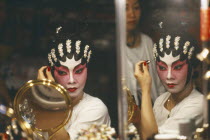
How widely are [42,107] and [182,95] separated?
839 mm

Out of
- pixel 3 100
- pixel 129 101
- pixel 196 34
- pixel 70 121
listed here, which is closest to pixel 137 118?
pixel 129 101

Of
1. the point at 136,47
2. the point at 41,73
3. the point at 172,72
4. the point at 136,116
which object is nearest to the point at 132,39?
the point at 136,47

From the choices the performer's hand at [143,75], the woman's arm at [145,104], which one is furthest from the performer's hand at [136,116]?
the performer's hand at [143,75]

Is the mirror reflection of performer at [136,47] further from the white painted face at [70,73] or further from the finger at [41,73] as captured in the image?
the finger at [41,73]

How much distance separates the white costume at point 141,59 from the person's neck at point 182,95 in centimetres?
9

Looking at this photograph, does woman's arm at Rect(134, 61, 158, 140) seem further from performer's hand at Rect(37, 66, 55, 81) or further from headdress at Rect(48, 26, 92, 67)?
performer's hand at Rect(37, 66, 55, 81)

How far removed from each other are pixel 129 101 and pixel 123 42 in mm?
373

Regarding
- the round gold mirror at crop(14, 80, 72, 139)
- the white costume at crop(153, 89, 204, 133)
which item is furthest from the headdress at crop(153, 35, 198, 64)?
the round gold mirror at crop(14, 80, 72, 139)

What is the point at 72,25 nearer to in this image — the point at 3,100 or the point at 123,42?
the point at 123,42

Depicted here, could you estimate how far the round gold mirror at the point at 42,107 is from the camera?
278 cm

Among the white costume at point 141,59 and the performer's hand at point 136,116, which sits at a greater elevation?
the white costume at point 141,59

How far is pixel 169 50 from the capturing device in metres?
2.95

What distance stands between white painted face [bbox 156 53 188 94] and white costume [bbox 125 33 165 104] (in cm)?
4

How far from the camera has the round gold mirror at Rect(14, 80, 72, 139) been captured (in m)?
2.78
